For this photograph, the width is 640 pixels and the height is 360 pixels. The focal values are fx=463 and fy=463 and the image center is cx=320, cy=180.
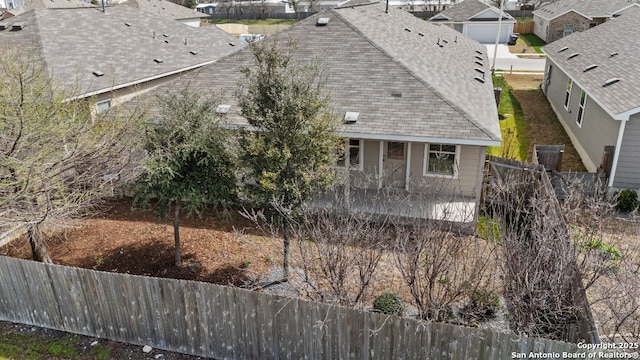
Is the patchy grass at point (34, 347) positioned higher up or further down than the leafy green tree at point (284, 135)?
further down

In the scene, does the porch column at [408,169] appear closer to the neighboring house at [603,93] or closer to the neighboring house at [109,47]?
the neighboring house at [603,93]

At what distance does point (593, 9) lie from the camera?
4209 cm

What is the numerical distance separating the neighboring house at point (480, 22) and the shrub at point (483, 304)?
42570mm

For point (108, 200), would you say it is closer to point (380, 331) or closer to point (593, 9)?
point (380, 331)

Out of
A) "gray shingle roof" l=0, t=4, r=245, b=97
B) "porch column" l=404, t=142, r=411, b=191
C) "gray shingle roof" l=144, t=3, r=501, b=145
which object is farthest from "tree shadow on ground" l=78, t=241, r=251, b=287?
"gray shingle roof" l=0, t=4, r=245, b=97

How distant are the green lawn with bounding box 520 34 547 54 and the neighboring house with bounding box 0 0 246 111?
1234 inches

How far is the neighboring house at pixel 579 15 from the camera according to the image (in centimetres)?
4128

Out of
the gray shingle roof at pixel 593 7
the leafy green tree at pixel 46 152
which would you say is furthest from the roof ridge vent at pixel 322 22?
the gray shingle roof at pixel 593 7

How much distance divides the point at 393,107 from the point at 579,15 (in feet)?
123

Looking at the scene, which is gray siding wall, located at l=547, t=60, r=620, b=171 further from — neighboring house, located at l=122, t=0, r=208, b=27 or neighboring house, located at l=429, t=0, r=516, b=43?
neighboring house, located at l=122, t=0, r=208, b=27

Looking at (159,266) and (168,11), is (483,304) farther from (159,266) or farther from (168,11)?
(168,11)

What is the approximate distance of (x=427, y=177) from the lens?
14.2 metres

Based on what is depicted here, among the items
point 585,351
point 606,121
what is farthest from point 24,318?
point 606,121

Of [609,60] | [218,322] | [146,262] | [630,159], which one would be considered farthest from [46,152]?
[609,60]
